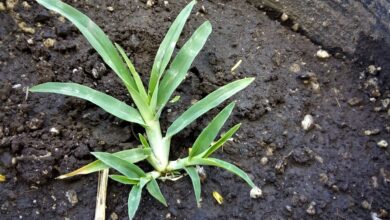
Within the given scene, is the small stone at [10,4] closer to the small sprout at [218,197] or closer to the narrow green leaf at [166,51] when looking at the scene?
the narrow green leaf at [166,51]

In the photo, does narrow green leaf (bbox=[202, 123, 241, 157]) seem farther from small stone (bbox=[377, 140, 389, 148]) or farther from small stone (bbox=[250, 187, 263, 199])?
small stone (bbox=[377, 140, 389, 148])

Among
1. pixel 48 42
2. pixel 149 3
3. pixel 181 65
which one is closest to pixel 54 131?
pixel 48 42

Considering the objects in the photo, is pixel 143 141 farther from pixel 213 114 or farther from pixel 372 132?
pixel 372 132

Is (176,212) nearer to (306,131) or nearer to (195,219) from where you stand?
(195,219)

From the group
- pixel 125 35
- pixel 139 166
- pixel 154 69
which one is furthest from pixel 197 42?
pixel 139 166

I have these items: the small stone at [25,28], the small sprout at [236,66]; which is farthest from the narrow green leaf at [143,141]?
the small stone at [25,28]

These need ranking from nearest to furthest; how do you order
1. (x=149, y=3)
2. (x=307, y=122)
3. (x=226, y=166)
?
(x=226, y=166) → (x=307, y=122) → (x=149, y=3)
